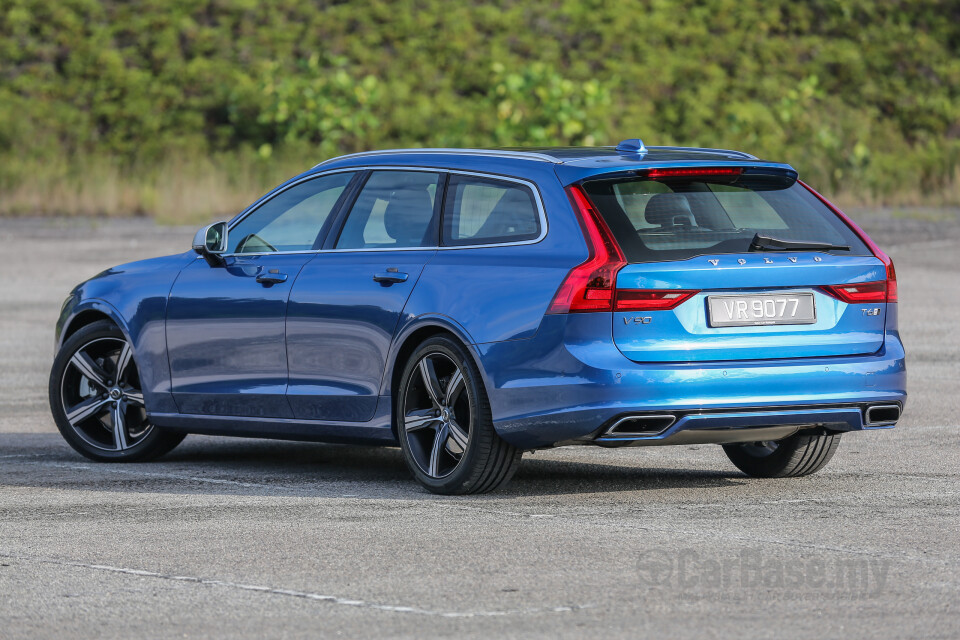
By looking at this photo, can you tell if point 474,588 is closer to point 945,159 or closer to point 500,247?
point 500,247

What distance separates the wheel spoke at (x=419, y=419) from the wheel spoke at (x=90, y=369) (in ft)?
7.81

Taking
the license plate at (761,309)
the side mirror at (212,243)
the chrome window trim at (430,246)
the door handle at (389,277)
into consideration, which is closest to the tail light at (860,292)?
the license plate at (761,309)

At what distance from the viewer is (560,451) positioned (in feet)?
33.7

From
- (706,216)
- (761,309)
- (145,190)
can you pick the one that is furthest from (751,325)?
(145,190)

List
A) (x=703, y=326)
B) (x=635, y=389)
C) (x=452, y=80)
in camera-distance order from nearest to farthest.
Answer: (x=635, y=389) < (x=703, y=326) < (x=452, y=80)

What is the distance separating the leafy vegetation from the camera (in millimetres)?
45062

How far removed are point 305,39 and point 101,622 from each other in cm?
4703

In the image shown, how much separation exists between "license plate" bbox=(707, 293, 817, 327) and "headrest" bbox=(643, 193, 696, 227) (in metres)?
0.43

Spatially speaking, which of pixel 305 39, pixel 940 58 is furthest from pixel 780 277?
pixel 940 58

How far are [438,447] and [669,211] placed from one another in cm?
155

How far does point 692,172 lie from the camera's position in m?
8.18

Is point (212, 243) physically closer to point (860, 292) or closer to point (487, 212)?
point (487, 212)

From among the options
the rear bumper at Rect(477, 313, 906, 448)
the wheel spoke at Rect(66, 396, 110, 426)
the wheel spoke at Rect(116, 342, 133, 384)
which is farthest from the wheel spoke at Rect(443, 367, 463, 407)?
the wheel spoke at Rect(66, 396, 110, 426)

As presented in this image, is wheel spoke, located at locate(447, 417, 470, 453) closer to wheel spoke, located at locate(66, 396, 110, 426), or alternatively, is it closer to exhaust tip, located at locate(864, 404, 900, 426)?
exhaust tip, located at locate(864, 404, 900, 426)
